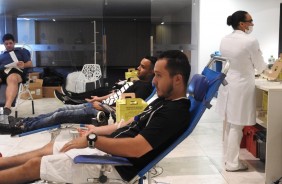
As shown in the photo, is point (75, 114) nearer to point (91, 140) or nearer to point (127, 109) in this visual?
point (127, 109)

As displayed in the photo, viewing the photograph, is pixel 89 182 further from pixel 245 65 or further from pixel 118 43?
pixel 118 43

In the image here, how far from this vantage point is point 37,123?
10.4 feet

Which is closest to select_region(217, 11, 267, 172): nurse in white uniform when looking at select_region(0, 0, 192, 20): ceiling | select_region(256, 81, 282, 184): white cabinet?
select_region(256, 81, 282, 184): white cabinet

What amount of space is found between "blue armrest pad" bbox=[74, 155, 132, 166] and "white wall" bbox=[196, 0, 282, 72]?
3892mm

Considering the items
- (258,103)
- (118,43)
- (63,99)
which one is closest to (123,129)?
(258,103)

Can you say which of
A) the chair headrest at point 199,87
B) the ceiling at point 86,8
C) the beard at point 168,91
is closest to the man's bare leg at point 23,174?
the beard at point 168,91

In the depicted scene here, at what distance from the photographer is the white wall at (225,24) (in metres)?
5.47

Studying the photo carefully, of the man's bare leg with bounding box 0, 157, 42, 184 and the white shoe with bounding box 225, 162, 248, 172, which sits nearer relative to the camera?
the man's bare leg with bounding box 0, 157, 42, 184

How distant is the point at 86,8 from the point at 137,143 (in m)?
10.00

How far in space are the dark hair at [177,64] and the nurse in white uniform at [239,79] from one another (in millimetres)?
1249

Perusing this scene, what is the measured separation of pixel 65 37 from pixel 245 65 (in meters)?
10.5

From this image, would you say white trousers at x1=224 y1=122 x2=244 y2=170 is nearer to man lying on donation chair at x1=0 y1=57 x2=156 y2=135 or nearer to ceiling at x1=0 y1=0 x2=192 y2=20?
man lying on donation chair at x1=0 y1=57 x2=156 y2=135

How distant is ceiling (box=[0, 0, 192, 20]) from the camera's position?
28.4ft

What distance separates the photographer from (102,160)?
175 centimetres
